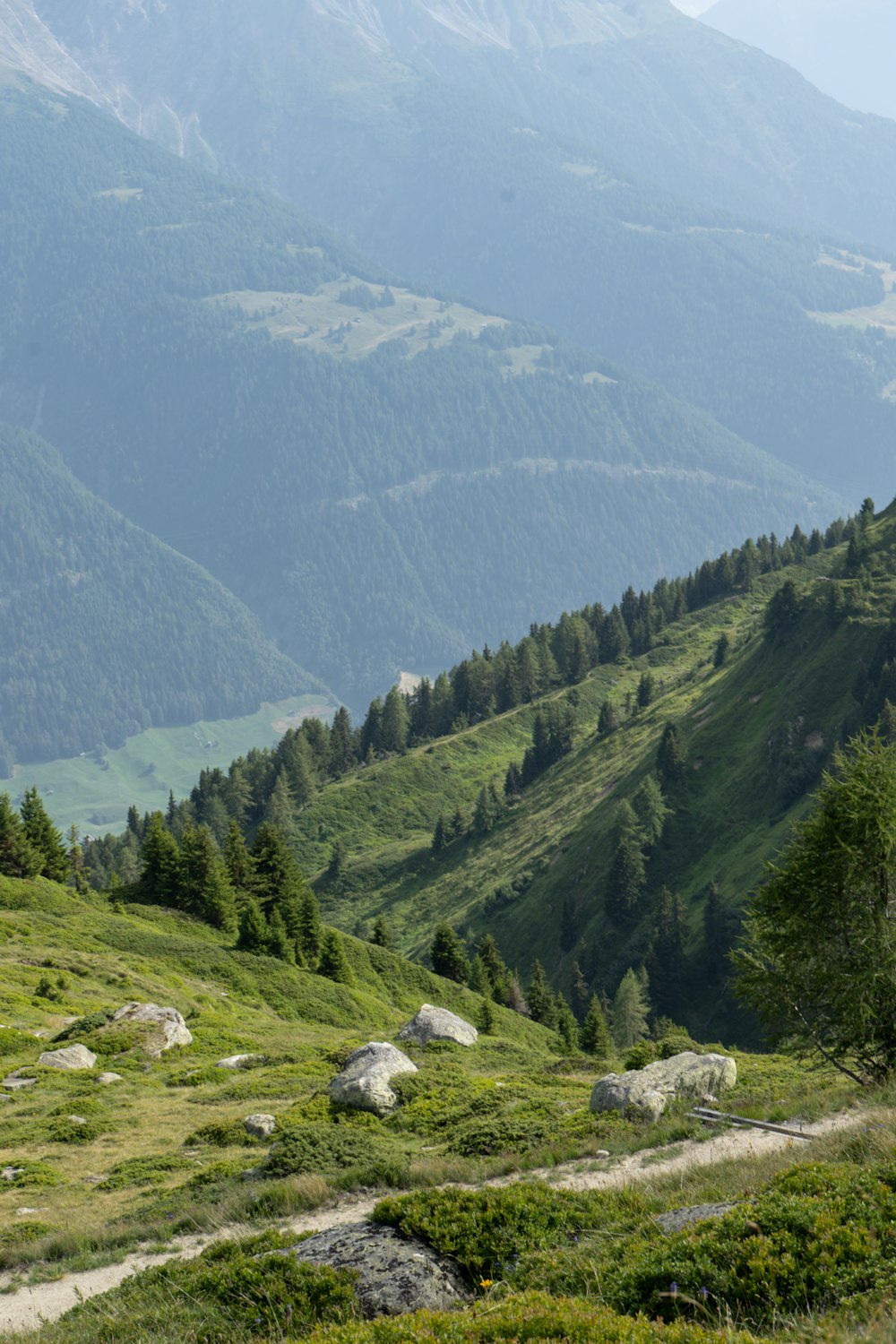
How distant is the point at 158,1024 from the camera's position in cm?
5591

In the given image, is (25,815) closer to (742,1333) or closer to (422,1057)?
(422,1057)

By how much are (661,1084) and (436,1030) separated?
2863 cm

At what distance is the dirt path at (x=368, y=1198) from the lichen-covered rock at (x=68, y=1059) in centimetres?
2476

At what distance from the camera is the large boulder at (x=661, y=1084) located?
107ft

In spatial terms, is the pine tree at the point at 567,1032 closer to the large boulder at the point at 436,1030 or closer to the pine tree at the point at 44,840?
the large boulder at the point at 436,1030

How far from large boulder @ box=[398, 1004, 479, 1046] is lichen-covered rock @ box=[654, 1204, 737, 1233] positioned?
4133 cm

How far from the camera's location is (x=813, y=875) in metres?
30.2

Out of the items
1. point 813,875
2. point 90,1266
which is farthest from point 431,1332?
point 813,875

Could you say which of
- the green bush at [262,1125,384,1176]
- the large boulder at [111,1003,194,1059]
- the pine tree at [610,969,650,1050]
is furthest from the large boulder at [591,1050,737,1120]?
the pine tree at [610,969,650,1050]

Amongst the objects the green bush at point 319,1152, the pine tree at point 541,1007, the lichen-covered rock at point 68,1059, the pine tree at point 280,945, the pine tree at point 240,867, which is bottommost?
the pine tree at point 541,1007

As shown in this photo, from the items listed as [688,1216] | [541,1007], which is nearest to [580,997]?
[541,1007]

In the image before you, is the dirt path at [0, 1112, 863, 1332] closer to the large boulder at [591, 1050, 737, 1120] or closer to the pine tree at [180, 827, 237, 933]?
the large boulder at [591, 1050, 737, 1120]

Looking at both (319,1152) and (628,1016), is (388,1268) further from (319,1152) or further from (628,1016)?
(628,1016)

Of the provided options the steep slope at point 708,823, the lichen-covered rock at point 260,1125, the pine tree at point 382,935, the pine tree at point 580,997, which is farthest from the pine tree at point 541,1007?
the lichen-covered rock at point 260,1125
